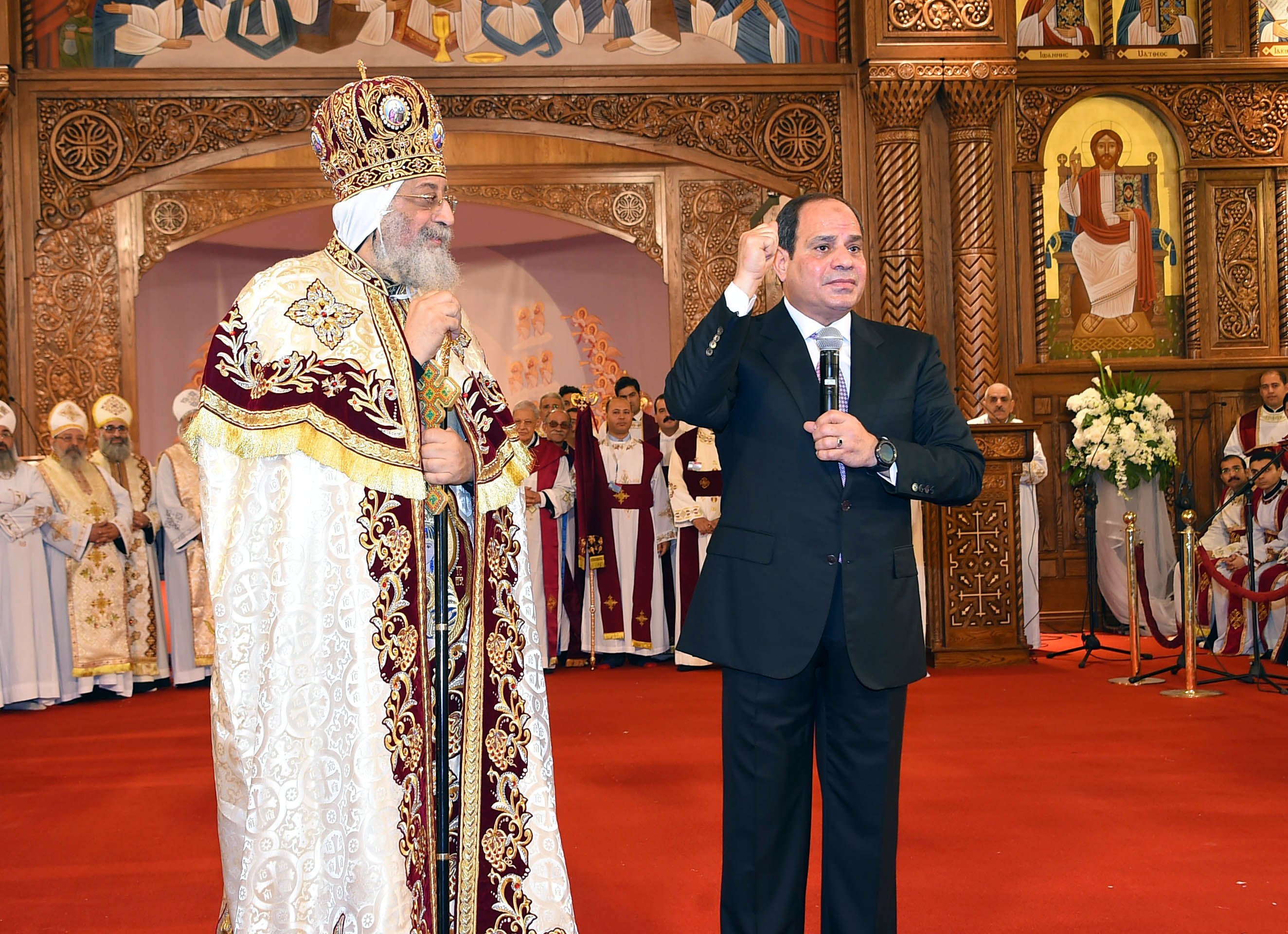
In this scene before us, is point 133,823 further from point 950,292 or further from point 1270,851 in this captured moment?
point 950,292

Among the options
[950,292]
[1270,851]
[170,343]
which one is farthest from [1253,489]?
[170,343]

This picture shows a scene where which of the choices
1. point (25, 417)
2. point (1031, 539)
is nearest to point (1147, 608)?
point (1031, 539)

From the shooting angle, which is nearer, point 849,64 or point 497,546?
point 497,546

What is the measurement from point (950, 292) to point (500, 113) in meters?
3.67

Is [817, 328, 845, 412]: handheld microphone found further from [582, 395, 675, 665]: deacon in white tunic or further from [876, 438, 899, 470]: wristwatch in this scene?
[582, 395, 675, 665]: deacon in white tunic

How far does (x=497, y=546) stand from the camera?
3.07 metres

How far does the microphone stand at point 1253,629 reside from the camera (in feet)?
25.3

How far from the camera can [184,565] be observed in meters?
9.55

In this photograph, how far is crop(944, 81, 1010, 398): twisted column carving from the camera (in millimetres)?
9500

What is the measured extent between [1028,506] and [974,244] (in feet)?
7.60

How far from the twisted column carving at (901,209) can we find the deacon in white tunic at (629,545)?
2.21m

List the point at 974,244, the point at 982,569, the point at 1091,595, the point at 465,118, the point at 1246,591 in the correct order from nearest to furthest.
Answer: the point at 1246,591 → the point at 982,569 → the point at 1091,595 → the point at 465,118 → the point at 974,244

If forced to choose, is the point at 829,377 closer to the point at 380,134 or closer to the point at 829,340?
the point at 829,340

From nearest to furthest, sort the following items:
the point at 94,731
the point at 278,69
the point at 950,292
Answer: the point at 94,731, the point at 278,69, the point at 950,292
